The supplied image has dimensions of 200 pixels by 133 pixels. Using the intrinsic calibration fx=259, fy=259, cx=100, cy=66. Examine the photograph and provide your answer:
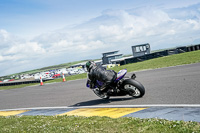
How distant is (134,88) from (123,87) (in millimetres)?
342

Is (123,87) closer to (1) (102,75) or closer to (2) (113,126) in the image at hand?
(1) (102,75)

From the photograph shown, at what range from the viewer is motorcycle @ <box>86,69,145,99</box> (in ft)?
25.7

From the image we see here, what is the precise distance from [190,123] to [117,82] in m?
4.00

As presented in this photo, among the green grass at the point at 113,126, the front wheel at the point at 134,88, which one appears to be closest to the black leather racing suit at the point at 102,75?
the front wheel at the point at 134,88

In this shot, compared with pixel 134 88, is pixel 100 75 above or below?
above

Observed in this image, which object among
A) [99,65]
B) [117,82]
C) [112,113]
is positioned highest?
[99,65]

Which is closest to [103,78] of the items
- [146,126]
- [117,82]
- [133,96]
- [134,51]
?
[117,82]

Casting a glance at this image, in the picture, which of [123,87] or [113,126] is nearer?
[113,126]

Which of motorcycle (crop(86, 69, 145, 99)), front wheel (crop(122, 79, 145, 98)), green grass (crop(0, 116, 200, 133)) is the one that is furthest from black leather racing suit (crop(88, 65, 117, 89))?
green grass (crop(0, 116, 200, 133))

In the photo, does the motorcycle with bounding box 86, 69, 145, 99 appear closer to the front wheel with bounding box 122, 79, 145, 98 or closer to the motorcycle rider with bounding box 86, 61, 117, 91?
the front wheel with bounding box 122, 79, 145, 98

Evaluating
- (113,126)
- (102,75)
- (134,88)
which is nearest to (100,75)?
(102,75)

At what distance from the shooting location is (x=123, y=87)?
26.4 ft

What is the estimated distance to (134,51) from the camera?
54531 millimetres

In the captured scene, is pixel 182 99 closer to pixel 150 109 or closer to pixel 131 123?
pixel 150 109
